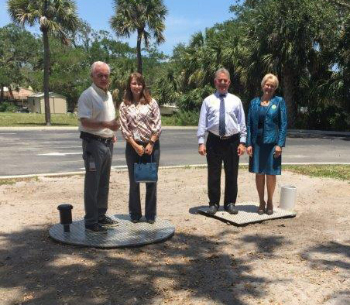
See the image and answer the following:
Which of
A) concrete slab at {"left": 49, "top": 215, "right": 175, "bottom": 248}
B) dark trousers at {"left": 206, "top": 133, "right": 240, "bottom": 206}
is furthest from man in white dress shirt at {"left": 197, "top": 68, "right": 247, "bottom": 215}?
concrete slab at {"left": 49, "top": 215, "right": 175, "bottom": 248}

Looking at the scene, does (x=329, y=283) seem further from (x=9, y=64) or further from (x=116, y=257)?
(x=9, y=64)

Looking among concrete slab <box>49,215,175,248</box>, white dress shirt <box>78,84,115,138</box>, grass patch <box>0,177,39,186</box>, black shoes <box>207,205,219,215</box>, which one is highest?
white dress shirt <box>78,84,115,138</box>

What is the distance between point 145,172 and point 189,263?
1160 mm

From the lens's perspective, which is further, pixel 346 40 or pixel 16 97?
pixel 16 97

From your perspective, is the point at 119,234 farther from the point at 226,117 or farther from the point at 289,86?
the point at 289,86

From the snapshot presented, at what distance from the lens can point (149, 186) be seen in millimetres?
4703

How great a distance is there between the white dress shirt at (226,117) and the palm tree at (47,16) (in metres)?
21.4

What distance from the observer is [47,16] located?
24859 mm

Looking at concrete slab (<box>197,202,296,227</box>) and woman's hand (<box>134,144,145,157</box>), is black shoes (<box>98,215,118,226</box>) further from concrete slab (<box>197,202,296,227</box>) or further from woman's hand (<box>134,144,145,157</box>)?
concrete slab (<box>197,202,296,227</box>)

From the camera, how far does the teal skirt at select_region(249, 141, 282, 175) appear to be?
497 centimetres

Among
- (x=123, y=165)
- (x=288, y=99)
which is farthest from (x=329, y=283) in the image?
(x=288, y=99)

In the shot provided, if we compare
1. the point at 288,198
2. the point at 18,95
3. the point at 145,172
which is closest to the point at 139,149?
the point at 145,172

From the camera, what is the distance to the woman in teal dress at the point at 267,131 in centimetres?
488

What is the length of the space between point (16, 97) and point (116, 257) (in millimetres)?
70459
